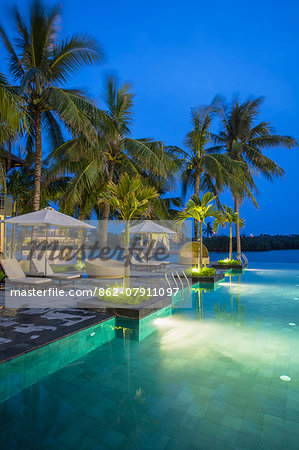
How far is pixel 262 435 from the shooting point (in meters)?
2.46

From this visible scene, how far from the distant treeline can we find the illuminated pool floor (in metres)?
25.1

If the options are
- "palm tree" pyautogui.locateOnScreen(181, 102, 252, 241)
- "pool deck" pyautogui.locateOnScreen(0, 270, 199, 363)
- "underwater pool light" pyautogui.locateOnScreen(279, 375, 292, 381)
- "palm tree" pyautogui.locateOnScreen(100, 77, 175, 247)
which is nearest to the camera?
"underwater pool light" pyautogui.locateOnScreen(279, 375, 292, 381)

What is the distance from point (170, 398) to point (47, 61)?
10.1 meters

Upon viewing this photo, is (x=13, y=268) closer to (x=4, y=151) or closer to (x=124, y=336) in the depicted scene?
(x=124, y=336)

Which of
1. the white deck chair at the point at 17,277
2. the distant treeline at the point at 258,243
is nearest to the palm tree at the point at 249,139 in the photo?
the distant treeline at the point at 258,243

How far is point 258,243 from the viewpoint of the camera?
29906mm

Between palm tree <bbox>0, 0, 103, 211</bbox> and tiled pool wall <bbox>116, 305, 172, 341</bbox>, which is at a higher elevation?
palm tree <bbox>0, 0, 103, 211</bbox>

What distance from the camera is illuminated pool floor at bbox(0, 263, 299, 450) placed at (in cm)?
241

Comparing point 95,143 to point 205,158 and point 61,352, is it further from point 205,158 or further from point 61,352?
point 61,352

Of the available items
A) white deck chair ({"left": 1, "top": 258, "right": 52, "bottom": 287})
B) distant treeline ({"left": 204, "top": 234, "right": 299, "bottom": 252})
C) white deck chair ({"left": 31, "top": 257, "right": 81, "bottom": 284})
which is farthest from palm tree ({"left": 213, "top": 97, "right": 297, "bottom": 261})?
white deck chair ({"left": 1, "top": 258, "right": 52, "bottom": 287})

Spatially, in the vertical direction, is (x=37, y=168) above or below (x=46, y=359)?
above

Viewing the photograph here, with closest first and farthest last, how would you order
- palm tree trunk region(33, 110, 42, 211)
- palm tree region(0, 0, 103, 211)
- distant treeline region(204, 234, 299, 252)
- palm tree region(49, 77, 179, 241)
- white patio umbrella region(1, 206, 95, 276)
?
1. white patio umbrella region(1, 206, 95, 276)
2. palm tree region(0, 0, 103, 211)
3. palm tree trunk region(33, 110, 42, 211)
4. palm tree region(49, 77, 179, 241)
5. distant treeline region(204, 234, 299, 252)

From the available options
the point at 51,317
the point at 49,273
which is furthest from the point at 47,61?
the point at 51,317

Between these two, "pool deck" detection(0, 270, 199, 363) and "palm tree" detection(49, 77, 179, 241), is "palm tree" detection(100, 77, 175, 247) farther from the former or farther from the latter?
"pool deck" detection(0, 270, 199, 363)
